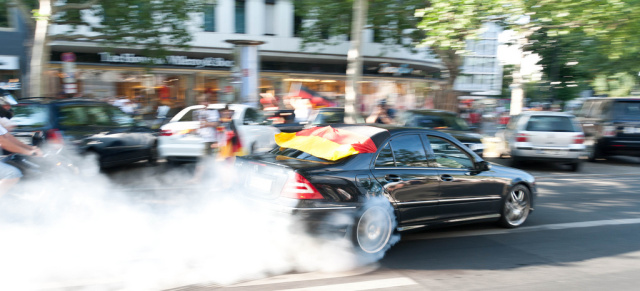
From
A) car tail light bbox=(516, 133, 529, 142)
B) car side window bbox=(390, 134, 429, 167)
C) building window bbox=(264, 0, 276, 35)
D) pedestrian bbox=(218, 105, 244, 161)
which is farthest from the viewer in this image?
building window bbox=(264, 0, 276, 35)

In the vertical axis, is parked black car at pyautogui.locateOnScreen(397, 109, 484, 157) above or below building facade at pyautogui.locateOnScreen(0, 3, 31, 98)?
below

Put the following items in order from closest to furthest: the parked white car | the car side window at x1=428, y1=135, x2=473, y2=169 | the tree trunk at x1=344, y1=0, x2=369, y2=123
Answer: the car side window at x1=428, y1=135, x2=473, y2=169, the parked white car, the tree trunk at x1=344, y1=0, x2=369, y2=123

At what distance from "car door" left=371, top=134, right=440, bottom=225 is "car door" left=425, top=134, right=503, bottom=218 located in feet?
0.47

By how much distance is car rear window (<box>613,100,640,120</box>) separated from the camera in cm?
1345

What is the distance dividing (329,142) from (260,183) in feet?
2.92

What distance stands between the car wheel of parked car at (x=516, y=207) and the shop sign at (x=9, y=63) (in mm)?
21823

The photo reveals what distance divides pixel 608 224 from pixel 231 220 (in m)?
5.31

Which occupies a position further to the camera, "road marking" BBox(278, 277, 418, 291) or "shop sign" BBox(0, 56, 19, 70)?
"shop sign" BBox(0, 56, 19, 70)

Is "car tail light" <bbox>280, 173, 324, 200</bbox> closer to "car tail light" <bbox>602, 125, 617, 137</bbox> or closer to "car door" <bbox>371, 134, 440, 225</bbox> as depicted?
"car door" <bbox>371, 134, 440, 225</bbox>

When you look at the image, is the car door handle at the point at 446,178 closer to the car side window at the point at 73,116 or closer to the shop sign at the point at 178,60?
the car side window at the point at 73,116

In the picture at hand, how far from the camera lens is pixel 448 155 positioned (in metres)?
5.94

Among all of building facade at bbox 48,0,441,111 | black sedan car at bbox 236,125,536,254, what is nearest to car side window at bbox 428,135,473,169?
black sedan car at bbox 236,125,536,254

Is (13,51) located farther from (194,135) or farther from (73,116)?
(194,135)

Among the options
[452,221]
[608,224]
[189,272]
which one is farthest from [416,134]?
[608,224]
